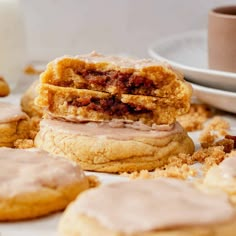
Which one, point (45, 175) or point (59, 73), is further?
point (59, 73)

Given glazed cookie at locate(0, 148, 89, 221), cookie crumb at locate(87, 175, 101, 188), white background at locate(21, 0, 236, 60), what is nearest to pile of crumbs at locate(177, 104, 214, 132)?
cookie crumb at locate(87, 175, 101, 188)

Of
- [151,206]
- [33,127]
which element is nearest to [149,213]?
[151,206]

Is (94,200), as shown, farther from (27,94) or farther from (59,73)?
(27,94)

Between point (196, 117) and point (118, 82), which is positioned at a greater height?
point (118, 82)

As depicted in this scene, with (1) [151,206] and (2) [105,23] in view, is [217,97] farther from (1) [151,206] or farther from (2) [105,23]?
(2) [105,23]

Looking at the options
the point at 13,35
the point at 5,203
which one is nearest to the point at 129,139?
the point at 5,203

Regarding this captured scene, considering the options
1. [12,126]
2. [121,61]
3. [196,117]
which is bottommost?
[196,117]

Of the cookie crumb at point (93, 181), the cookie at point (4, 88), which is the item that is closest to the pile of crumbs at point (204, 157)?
the cookie crumb at point (93, 181)

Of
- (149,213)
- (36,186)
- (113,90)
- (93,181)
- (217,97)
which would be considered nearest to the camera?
(149,213)
